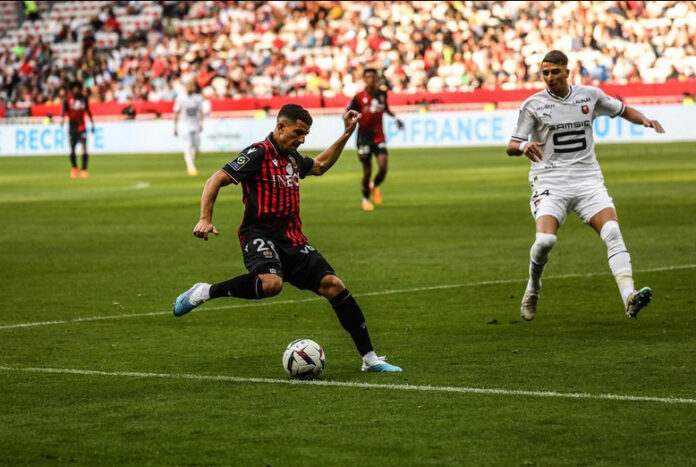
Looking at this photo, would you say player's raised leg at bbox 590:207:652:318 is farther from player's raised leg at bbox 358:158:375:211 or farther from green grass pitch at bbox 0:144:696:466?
player's raised leg at bbox 358:158:375:211

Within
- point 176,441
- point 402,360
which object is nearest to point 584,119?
point 402,360

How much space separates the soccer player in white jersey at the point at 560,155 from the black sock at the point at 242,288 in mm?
2934

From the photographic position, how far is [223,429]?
7.14 m

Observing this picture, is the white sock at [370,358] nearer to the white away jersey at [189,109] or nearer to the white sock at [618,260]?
the white sock at [618,260]

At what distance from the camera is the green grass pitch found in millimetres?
6770

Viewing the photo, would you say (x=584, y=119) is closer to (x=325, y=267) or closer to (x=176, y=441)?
(x=325, y=267)

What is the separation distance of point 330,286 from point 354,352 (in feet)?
3.52

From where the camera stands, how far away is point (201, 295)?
924 centimetres

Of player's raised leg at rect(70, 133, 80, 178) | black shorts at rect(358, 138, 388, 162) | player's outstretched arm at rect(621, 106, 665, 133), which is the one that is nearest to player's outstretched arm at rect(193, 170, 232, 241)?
player's outstretched arm at rect(621, 106, 665, 133)

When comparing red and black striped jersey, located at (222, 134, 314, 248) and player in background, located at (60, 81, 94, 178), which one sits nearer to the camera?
red and black striped jersey, located at (222, 134, 314, 248)

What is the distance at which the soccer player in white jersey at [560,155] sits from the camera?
11039mm

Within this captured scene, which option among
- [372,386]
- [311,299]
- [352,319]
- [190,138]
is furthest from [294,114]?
[190,138]

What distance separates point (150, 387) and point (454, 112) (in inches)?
1404

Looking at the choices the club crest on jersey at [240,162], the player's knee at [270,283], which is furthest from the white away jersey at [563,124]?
the player's knee at [270,283]
